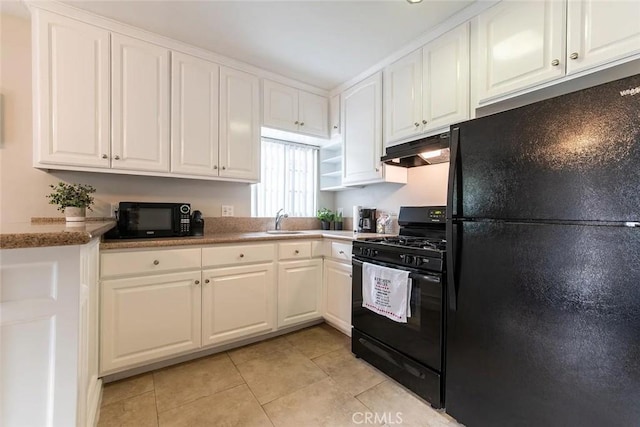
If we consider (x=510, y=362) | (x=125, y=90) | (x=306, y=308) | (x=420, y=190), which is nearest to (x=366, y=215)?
(x=420, y=190)

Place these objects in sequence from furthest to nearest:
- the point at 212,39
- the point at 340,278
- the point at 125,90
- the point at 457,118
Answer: the point at 340,278
the point at 212,39
the point at 125,90
the point at 457,118

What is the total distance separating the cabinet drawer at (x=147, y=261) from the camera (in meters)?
1.68

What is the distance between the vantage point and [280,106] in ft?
8.88

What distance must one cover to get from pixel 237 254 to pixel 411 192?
162cm

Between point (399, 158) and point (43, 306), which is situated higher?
point (399, 158)

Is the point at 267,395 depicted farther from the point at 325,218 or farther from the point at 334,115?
the point at 334,115

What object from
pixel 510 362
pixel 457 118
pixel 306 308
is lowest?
pixel 306 308

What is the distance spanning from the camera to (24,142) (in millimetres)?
1923

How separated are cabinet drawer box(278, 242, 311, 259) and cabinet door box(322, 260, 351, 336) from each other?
0.74 feet

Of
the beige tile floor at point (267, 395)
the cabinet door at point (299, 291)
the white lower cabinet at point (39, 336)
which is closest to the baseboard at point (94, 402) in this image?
the beige tile floor at point (267, 395)

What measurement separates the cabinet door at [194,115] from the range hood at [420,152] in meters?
1.50

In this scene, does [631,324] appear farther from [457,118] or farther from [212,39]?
[212,39]

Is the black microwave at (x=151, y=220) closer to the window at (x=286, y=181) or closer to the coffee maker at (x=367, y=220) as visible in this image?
the window at (x=286, y=181)

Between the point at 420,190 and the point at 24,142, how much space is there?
305 centimetres
